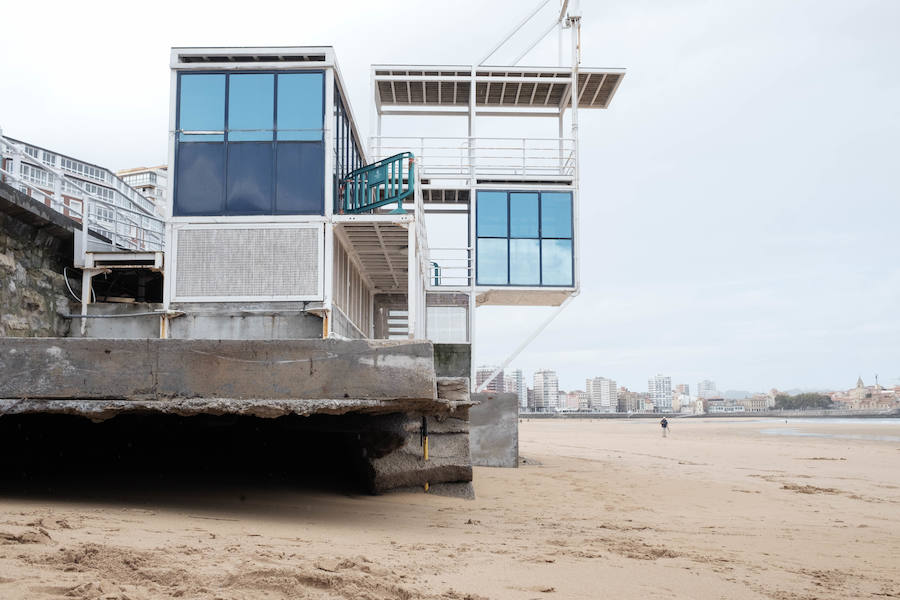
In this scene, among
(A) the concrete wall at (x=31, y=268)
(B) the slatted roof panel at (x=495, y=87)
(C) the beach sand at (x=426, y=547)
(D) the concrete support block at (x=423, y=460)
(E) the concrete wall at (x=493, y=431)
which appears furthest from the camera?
(B) the slatted roof panel at (x=495, y=87)

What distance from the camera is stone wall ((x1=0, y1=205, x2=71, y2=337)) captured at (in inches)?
423

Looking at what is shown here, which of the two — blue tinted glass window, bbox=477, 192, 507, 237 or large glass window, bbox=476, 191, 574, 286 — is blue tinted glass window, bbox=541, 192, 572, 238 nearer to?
large glass window, bbox=476, 191, 574, 286

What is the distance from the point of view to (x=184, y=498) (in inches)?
246

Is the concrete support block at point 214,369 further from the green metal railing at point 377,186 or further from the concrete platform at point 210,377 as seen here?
the green metal railing at point 377,186

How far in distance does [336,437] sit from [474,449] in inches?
214

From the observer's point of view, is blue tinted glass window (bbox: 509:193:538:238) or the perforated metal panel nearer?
the perforated metal panel

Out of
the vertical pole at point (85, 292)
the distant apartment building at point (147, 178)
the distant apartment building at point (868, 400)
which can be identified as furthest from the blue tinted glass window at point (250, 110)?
the distant apartment building at point (868, 400)

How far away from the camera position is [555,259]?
67.9 feet

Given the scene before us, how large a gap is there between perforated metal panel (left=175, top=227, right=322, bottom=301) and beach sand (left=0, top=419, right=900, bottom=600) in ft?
19.0

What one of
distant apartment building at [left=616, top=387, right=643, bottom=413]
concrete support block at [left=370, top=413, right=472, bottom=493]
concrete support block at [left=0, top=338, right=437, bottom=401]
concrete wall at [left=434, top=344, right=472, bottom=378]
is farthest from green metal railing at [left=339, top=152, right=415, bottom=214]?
distant apartment building at [left=616, top=387, right=643, bottom=413]

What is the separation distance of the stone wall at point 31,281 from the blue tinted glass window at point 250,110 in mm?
3664

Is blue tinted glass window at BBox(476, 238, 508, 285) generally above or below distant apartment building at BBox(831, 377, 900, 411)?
above

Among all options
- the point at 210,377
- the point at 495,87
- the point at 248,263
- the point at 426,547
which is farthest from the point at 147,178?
the point at 426,547

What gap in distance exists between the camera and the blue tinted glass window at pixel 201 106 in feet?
44.7
